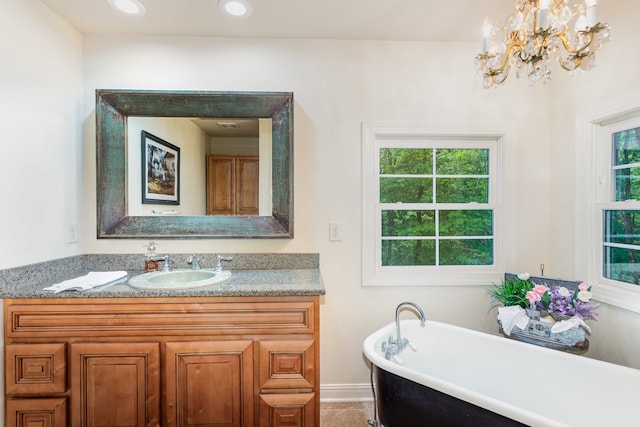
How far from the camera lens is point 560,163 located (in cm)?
197

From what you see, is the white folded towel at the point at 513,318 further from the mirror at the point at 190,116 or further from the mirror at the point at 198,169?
the mirror at the point at 198,169

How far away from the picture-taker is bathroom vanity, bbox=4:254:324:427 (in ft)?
4.69

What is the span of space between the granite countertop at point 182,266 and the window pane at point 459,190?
3.30ft

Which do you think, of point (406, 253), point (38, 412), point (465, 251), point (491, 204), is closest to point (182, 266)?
point (38, 412)

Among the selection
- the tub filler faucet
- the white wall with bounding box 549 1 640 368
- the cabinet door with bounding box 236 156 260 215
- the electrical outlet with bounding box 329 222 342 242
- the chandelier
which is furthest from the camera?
the electrical outlet with bounding box 329 222 342 242

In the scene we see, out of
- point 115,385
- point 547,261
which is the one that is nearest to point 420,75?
point 547,261

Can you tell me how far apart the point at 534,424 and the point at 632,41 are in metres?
1.84

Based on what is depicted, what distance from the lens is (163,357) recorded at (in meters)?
1.46

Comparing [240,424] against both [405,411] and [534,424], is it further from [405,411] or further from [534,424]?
[534,424]

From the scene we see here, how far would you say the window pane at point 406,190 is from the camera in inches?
84.0

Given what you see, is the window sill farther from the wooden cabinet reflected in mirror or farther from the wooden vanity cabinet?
the wooden cabinet reflected in mirror

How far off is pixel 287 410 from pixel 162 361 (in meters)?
0.65

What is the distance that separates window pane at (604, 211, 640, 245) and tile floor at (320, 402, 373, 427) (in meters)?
1.78

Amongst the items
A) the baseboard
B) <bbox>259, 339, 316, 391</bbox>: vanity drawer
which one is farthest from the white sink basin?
the baseboard
